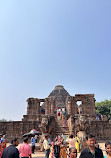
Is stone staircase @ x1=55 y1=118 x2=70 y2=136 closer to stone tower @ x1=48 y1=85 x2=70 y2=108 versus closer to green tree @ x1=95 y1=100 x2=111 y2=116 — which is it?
stone tower @ x1=48 y1=85 x2=70 y2=108

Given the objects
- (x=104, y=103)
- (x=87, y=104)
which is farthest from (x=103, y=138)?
(x=104, y=103)

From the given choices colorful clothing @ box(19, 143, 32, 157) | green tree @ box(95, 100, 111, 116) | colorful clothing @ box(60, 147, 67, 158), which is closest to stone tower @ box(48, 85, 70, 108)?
green tree @ box(95, 100, 111, 116)

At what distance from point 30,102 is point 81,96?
1057 cm

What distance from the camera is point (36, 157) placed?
7.87 m

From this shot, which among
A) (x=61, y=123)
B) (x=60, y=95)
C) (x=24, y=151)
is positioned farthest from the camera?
(x=60, y=95)

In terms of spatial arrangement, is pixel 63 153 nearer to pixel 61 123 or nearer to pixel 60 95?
pixel 61 123

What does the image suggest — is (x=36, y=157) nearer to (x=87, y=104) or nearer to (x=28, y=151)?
(x=28, y=151)

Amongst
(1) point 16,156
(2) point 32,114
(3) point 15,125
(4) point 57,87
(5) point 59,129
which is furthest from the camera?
→ (4) point 57,87

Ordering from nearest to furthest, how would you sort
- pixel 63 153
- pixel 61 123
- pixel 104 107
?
pixel 63 153 < pixel 61 123 < pixel 104 107

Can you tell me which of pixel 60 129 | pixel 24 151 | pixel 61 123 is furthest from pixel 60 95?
pixel 24 151

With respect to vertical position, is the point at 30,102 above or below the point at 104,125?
above

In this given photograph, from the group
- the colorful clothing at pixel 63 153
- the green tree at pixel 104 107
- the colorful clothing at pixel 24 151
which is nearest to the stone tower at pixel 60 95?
the green tree at pixel 104 107

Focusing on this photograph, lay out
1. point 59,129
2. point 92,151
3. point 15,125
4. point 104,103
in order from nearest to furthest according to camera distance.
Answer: point 92,151
point 59,129
point 15,125
point 104,103

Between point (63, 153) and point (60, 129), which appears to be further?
point (60, 129)
